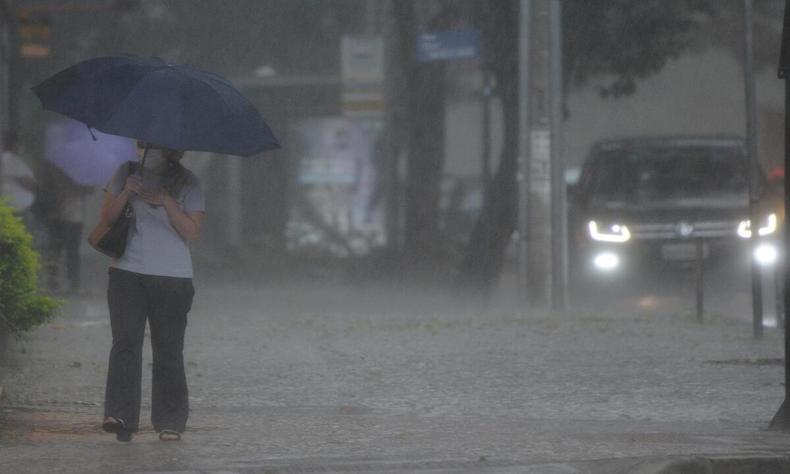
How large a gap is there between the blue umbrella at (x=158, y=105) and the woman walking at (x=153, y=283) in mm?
292

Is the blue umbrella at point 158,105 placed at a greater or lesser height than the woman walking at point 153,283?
greater

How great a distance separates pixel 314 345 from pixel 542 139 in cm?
480

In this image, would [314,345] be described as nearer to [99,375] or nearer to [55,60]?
[99,375]

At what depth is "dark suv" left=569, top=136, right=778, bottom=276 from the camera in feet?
58.3

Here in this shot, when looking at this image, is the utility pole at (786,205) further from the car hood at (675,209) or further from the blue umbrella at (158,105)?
the car hood at (675,209)

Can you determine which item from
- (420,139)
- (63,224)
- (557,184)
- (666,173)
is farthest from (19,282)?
(420,139)

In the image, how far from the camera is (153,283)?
7277mm

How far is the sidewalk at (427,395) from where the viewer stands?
273 inches

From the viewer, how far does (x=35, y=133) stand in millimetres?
24516

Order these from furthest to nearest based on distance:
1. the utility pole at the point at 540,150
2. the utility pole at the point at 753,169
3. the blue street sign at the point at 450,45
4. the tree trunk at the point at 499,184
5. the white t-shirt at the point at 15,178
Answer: the tree trunk at the point at 499,184 < the blue street sign at the point at 450,45 < the utility pole at the point at 540,150 < the white t-shirt at the point at 15,178 < the utility pole at the point at 753,169

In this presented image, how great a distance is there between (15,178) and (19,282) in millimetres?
6161

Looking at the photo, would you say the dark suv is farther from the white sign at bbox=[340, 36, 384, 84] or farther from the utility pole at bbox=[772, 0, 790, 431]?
the utility pole at bbox=[772, 0, 790, 431]

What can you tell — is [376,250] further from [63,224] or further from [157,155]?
[157,155]

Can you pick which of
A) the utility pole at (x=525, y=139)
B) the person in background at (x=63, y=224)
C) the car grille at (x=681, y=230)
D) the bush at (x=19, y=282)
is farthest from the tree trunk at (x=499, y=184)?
the bush at (x=19, y=282)
